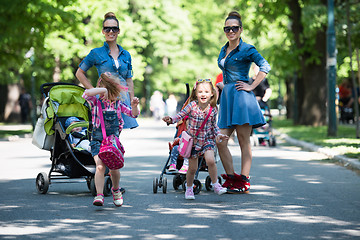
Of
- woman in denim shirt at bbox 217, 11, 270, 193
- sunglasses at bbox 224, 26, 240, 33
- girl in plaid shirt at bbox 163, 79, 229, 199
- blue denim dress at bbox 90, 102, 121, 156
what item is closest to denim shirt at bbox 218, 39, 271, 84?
woman in denim shirt at bbox 217, 11, 270, 193

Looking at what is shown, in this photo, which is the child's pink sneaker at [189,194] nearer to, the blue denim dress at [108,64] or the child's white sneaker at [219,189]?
the child's white sneaker at [219,189]

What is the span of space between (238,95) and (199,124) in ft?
2.57

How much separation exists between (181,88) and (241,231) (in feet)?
176

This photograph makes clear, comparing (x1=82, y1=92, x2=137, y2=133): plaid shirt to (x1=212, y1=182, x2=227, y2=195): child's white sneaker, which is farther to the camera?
(x1=212, y1=182, x2=227, y2=195): child's white sneaker

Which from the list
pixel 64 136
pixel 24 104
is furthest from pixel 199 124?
pixel 24 104

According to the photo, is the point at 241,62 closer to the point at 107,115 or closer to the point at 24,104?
the point at 107,115

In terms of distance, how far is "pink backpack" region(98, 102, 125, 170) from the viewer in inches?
300

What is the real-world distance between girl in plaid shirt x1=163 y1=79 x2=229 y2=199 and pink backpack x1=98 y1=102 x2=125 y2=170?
1.02m

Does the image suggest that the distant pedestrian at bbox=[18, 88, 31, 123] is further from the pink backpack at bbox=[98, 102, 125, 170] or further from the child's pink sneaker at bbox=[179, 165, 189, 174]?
the pink backpack at bbox=[98, 102, 125, 170]

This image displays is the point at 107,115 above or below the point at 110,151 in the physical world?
above

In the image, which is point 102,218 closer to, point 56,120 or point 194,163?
point 194,163

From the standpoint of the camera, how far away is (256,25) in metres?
30.2

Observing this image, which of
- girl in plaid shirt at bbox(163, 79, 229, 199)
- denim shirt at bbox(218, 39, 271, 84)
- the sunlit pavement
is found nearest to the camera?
the sunlit pavement

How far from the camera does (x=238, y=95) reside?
8.98m
